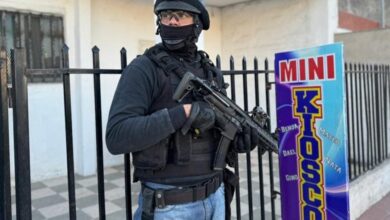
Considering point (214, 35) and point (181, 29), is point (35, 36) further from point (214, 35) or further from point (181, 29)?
point (181, 29)

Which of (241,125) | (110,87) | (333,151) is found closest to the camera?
(241,125)

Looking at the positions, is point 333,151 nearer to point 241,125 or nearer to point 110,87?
point 241,125

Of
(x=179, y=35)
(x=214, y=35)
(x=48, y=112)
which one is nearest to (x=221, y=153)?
(x=179, y=35)

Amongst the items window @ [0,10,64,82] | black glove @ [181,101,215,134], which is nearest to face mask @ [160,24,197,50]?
black glove @ [181,101,215,134]

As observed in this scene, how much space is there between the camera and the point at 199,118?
1.54 metres

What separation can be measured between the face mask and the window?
4.16m

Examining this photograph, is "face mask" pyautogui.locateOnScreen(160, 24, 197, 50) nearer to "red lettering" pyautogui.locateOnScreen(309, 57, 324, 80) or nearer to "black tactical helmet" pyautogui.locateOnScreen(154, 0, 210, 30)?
"black tactical helmet" pyautogui.locateOnScreen(154, 0, 210, 30)

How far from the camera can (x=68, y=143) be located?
1.75 metres

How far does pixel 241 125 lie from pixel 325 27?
5.65 meters

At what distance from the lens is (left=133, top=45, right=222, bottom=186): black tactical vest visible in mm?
1566

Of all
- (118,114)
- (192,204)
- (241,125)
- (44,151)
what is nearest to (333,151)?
(241,125)

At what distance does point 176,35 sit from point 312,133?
98 cm

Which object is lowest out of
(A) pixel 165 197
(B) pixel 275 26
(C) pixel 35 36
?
(A) pixel 165 197

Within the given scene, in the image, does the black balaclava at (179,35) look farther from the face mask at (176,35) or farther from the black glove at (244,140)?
the black glove at (244,140)
